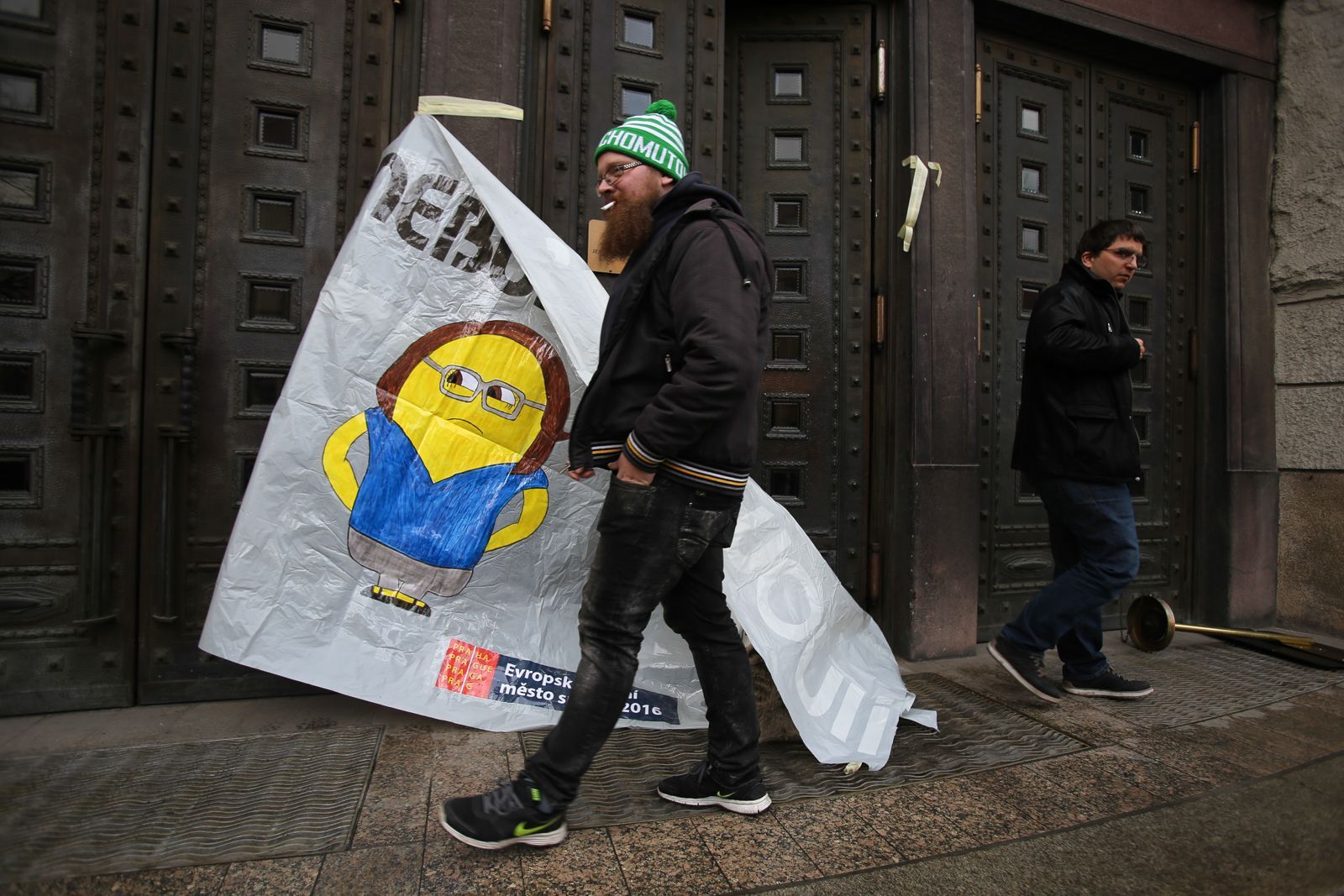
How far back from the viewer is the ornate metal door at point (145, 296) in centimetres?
297

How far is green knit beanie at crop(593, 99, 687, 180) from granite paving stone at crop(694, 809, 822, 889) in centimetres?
180

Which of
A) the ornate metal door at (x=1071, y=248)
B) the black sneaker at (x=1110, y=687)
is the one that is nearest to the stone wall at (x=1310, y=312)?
the ornate metal door at (x=1071, y=248)

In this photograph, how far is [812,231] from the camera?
414 centimetres

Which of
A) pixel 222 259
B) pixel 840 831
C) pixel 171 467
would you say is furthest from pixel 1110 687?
pixel 222 259

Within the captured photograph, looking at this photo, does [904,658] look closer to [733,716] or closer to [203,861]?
[733,716]

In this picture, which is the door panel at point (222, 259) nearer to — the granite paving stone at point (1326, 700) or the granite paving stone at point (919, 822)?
the granite paving stone at point (919, 822)

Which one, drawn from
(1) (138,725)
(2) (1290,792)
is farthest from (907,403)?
(1) (138,725)

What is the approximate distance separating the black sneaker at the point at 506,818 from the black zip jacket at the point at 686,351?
0.85 meters

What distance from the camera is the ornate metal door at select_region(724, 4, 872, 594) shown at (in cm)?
409

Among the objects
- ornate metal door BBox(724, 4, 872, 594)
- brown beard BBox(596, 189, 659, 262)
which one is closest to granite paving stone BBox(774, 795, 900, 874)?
Answer: brown beard BBox(596, 189, 659, 262)

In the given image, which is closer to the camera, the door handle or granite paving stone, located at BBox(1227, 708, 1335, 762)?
granite paving stone, located at BBox(1227, 708, 1335, 762)

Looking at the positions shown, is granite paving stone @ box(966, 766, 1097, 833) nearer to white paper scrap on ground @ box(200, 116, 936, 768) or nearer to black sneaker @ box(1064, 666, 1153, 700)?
white paper scrap on ground @ box(200, 116, 936, 768)

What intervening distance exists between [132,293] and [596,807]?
253cm

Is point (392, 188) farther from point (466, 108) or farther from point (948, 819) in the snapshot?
point (948, 819)
